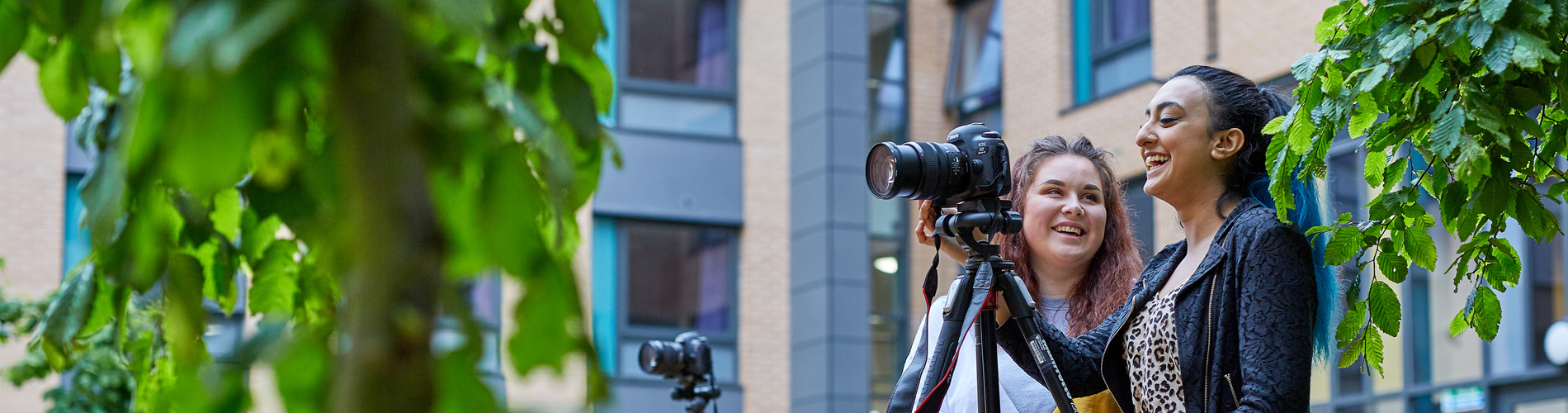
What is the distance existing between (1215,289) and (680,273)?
12711 millimetres

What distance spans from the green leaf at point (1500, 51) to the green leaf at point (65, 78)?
75.7 inches

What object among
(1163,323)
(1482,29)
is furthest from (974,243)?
(1482,29)

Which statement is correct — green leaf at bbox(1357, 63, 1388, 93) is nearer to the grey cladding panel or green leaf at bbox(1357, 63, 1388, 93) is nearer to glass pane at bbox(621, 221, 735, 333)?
the grey cladding panel

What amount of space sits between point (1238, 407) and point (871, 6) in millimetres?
13906

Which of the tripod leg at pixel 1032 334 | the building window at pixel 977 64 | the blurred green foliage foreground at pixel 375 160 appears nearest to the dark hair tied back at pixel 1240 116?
the tripod leg at pixel 1032 334

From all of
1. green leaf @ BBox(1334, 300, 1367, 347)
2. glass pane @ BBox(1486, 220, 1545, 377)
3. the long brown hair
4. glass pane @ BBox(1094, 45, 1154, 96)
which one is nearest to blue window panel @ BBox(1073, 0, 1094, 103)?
glass pane @ BBox(1094, 45, 1154, 96)

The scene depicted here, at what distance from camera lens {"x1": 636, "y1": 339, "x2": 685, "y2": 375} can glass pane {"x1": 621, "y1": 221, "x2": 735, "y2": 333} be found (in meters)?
8.74

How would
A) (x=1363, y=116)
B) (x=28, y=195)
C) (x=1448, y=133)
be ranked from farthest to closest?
(x=28, y=195) < (x=1363, y=116) < (x=1448, y=133)

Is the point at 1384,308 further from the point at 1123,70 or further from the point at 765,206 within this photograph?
the point at 765,206

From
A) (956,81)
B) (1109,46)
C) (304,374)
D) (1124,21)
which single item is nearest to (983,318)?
(304,374)

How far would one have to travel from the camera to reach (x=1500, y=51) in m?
2.24

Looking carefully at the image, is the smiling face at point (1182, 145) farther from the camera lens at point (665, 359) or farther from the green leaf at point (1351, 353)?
the camera lens at point (665, 359)

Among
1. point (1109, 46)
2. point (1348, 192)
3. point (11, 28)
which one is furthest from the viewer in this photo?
point (1109, 46)

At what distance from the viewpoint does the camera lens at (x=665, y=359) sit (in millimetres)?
6027
